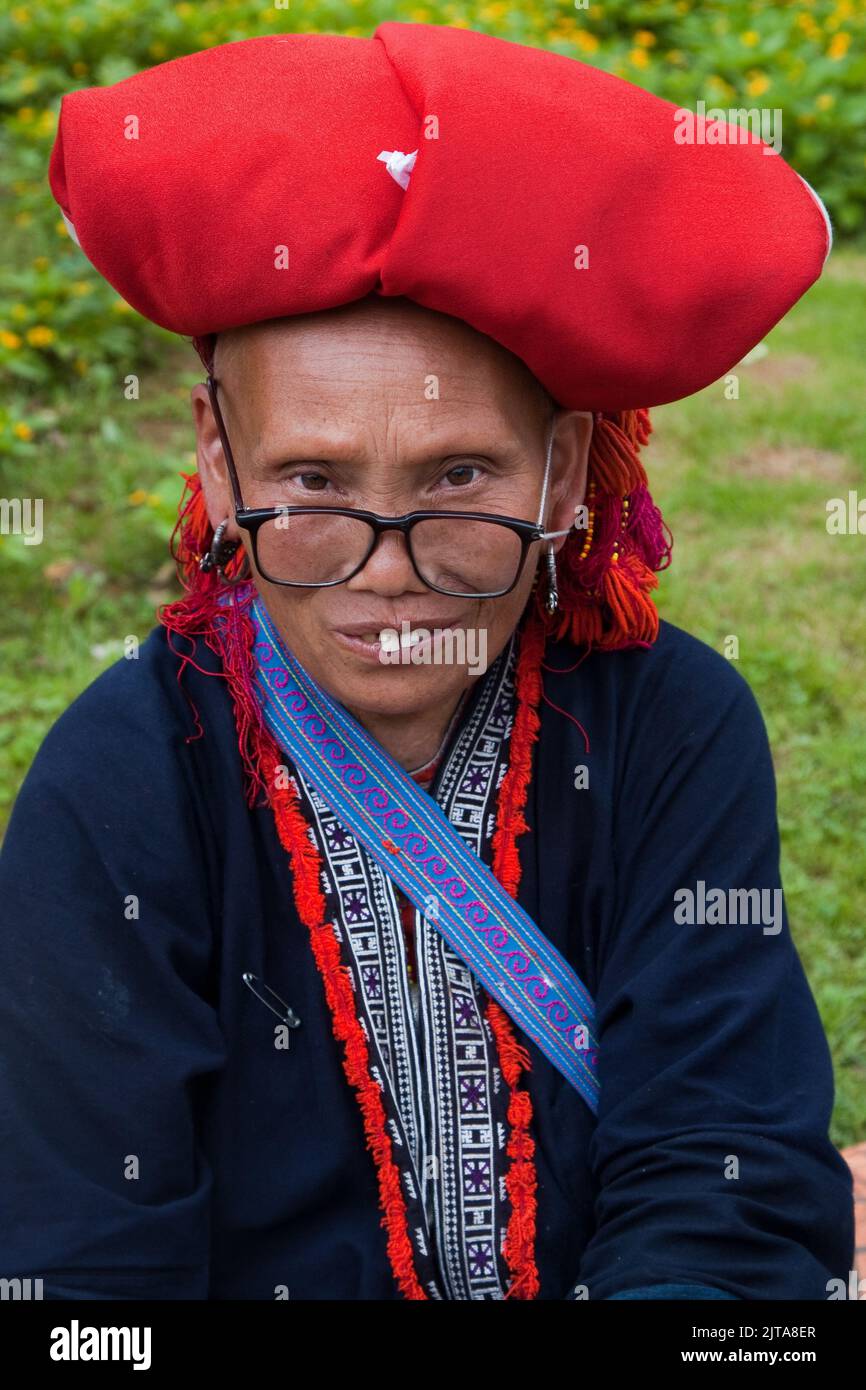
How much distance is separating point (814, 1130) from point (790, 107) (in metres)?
6.08

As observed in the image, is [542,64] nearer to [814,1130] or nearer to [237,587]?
[237,587]

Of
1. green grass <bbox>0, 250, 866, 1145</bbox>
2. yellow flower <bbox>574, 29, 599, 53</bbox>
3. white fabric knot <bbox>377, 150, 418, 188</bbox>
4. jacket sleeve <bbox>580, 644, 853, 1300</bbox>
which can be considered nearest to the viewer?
white fabric knot <bbox>377, 150, 418, 188</bbox>

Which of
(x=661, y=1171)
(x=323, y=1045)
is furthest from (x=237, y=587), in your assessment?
(x=661, y=1171)

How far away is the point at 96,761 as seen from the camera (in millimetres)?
2104

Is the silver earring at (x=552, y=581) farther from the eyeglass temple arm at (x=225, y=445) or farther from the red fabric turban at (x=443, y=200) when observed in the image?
the eyeglass temple arm at (x=225, y=445)

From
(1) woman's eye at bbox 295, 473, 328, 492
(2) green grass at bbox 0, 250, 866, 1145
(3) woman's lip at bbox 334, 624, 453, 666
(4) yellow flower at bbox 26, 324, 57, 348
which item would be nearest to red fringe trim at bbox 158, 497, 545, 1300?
(3) woman's lip at bbox 334, 624, 453, 666

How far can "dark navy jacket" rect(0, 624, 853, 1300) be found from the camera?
6.67ft

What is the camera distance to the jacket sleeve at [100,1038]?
2.00 metres

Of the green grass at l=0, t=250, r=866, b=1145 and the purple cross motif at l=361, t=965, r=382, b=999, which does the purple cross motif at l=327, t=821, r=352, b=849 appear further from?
the green grass at l=0, t=250, r=866, b=1145

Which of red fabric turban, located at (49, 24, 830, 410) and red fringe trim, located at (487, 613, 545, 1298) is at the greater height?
red fabric turban, located at (49, 24, 830, 410)

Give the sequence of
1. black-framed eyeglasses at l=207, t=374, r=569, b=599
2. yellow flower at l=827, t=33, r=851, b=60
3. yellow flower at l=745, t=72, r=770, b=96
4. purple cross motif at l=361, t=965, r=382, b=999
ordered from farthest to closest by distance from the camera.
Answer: yellow flower at l=827, t=33, r=851, b=60, yellow flower at l=745, t=72, r=770, b=96, purple cross motif at l=361, t=965, r=382, b=999, black-framed eyeglasses at l=207, t=374, r=569, b=599

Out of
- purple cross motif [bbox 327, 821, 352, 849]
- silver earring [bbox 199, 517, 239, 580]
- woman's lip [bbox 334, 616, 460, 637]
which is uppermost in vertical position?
silver earring [bbox 199, 517, 239, 580]

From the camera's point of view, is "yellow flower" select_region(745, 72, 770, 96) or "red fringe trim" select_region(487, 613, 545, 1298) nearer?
"red fringe trim" select_region(487, 613, 545, 1298)
